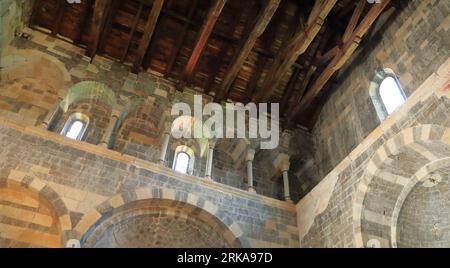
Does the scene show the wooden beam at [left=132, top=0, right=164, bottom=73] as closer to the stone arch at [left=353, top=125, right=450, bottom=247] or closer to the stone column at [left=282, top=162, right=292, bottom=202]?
the stone column at [left=282, top=162, right=292, bottom=202]

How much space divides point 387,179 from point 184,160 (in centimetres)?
461

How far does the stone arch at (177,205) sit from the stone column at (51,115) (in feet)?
7.05

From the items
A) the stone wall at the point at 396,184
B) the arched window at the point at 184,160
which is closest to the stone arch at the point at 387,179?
the stone wall at the point at 396,184

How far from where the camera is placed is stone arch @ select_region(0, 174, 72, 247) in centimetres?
602

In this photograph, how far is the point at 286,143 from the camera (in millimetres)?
9664

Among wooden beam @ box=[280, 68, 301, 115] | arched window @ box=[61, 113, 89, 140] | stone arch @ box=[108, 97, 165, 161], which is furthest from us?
wooden beam @ box=[280, 68, 301, 115]

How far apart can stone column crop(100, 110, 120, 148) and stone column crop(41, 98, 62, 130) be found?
3.68 feet

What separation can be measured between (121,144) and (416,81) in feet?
21.4

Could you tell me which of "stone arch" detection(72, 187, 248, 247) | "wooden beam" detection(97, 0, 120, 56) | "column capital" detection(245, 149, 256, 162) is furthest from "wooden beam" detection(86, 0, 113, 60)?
"column capital" detection(245, 149, 256, 162)

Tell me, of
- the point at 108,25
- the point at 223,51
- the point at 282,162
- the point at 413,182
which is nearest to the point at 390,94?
the point at 413,182

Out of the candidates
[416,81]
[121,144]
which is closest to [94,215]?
[121,144]

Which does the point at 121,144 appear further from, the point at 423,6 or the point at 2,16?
the point at 423,6
